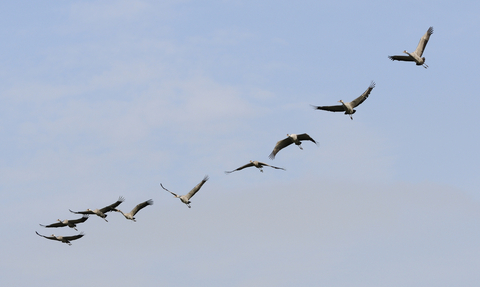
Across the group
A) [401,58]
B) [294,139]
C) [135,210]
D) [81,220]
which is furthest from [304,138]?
[81,220]

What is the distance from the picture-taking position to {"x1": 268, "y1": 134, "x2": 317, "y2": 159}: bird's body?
6981 centimetres

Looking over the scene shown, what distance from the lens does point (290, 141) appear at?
232 ft

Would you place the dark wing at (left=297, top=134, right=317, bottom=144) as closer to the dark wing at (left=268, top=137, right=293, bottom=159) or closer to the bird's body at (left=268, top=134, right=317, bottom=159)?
the bird's body at (left=268, top=134, right=317, bottom=159)

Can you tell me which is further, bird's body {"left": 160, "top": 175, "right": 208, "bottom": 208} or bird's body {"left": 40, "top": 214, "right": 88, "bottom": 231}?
bird's body {"left": 40, "top": 214, "right": 88, "bottom": 231}

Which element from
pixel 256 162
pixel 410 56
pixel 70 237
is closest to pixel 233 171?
pixel 256 162

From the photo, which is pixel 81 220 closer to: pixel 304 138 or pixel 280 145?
pixel 280 145

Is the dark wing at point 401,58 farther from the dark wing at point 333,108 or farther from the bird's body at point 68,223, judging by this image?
the bird's body at point 68,223

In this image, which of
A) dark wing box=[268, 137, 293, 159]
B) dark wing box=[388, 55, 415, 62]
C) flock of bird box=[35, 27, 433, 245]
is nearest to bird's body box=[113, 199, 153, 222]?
flock of bird box=[35, 27, 433, 245]

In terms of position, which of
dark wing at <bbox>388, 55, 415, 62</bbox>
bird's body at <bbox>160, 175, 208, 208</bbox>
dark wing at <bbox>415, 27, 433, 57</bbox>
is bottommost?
bird's body at <bbox>160, 175, 208, 208</bbox>

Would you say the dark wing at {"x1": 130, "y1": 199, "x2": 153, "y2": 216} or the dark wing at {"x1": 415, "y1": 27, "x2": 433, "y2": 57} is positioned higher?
the dark wing at {"x1": 415, "y1": 27, "x2": 433, "y2": 57}

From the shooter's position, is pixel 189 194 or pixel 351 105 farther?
pixel 189 194

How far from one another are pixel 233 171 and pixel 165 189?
29.8 ft

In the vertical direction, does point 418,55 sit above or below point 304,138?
above

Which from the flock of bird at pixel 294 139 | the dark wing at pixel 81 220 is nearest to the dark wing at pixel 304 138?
the flock of bird at pixel 294 139
